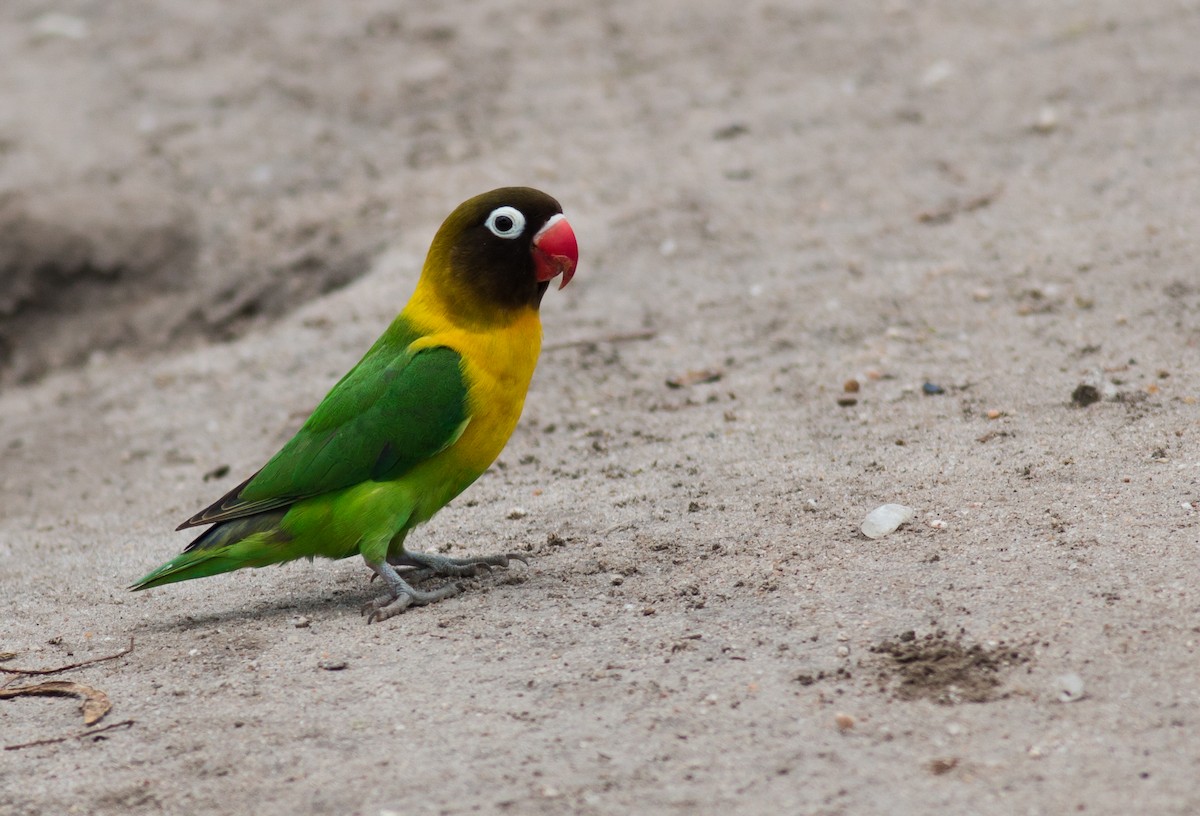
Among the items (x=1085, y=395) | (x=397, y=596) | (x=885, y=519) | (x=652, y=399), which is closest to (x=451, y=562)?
(x=397, y=596)

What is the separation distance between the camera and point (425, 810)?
299 centimetres

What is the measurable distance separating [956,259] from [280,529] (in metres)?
3.86

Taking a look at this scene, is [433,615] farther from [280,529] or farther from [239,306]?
[239,306]

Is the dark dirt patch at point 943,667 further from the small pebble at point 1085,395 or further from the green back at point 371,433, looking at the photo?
the small pebble at point 1085,395

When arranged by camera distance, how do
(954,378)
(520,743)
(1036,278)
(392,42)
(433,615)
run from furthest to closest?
(392,42)
(1036,278)
(954,378)
(433,615)
(520,743)

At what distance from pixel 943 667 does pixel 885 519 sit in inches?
39.9

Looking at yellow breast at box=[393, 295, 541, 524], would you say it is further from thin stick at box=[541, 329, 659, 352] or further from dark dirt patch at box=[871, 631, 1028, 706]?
thin stick at box=[541, 329, 659, 352]

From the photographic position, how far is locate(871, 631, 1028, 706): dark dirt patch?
10.6 feet

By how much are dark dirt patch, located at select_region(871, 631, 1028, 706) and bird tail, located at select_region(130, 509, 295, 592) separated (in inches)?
82.2

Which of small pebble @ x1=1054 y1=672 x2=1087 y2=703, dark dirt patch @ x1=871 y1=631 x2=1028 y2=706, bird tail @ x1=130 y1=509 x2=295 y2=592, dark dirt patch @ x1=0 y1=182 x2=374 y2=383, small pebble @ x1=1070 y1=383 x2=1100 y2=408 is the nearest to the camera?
small pebble @ x1=1054 y1=672 x2=1087 y2=703

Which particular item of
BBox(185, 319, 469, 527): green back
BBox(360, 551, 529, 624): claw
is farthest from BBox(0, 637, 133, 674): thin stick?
BBox(360, 551, 529, 624): claw

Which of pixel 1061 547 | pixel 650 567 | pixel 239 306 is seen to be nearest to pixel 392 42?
pixel 239 306

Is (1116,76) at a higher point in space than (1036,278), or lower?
higher

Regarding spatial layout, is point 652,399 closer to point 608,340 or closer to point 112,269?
point 608,340
